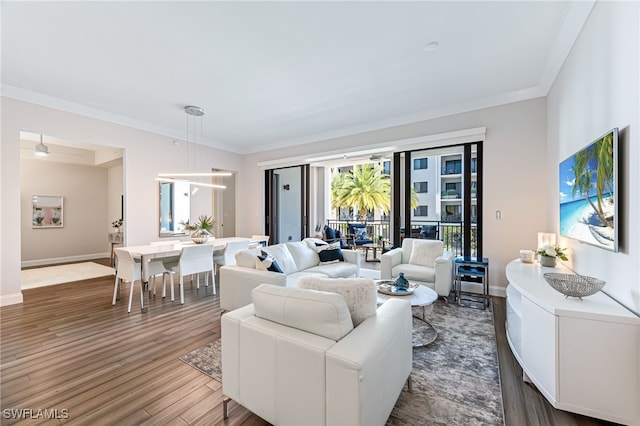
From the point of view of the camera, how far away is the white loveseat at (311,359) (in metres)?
1.20

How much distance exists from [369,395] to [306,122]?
184 inches

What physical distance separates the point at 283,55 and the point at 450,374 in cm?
339

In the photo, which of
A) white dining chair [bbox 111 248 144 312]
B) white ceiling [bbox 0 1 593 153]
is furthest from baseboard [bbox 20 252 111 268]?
white dining chair [bbox 111 248 144 312]

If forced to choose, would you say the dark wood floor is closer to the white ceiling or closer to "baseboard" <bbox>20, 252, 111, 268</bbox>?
the white ceiling

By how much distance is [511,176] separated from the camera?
155 inches

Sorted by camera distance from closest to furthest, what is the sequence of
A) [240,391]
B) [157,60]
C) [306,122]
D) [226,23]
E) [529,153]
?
[240,391] → [226,23] → [157,60] → [529,153] → [306,122]

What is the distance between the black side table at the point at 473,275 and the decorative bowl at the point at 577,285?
72.4 inches

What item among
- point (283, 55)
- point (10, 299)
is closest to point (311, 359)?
point (283, 55)

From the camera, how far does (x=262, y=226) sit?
6945 millimetres

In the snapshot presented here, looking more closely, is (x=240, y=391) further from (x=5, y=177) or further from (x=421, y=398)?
(x=5, y=177)

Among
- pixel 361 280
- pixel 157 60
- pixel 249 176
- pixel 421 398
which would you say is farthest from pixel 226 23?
pixel 249 176

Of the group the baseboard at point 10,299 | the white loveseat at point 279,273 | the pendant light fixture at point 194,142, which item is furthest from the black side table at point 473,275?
the baseboard at point 10,299

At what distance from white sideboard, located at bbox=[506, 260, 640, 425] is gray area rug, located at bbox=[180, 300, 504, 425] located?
380mm

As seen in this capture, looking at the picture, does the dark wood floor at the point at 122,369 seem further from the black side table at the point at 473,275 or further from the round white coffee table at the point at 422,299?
the round white coffee table at the point at 422,299
